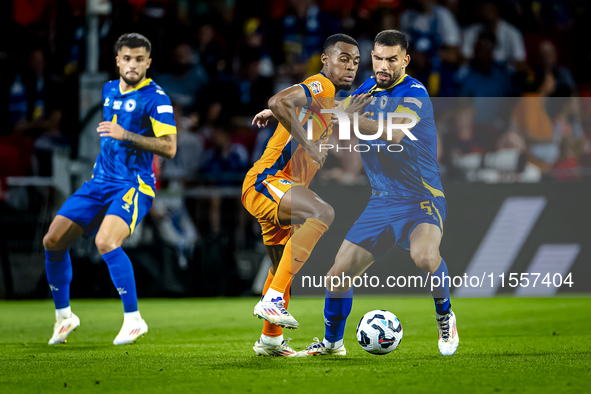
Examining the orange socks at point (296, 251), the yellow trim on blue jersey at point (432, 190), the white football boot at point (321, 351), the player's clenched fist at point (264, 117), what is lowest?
the white football boot at point (321, 351)

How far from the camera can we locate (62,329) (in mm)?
5594

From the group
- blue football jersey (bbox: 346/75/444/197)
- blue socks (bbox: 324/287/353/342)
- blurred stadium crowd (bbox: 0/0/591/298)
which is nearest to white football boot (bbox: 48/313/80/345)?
blue socks (bbox: 324/287/353/342)

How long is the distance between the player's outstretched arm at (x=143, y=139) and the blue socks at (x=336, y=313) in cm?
201

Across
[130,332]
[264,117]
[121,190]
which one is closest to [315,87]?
[264,117]

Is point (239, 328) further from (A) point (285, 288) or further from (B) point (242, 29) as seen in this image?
(B) point (242, 29)

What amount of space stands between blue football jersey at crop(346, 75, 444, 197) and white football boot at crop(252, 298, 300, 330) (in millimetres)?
1177

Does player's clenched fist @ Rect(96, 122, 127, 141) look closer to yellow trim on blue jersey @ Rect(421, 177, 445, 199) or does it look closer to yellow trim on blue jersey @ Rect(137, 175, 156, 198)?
yellow trim on blue jersey @ Rect(137, 175, 156, 198)

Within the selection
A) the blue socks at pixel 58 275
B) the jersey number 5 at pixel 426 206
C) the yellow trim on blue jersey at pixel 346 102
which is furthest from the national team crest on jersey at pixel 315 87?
the blue socks at pixel 58 275

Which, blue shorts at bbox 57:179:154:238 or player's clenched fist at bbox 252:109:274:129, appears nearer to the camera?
player's clenched fist at bbox 252:109:274:129

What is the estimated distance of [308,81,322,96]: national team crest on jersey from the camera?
16.1ft

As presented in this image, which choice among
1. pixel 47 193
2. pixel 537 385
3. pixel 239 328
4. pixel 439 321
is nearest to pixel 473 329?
pixel 439 321

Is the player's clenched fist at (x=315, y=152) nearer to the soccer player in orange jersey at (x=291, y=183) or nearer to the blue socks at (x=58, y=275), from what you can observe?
the soccer player in orange jersey at (x=291, y=183)

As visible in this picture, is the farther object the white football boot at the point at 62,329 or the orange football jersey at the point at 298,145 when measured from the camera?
the white football boot at the point at 62,329

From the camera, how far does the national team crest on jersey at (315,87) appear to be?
4903mm
